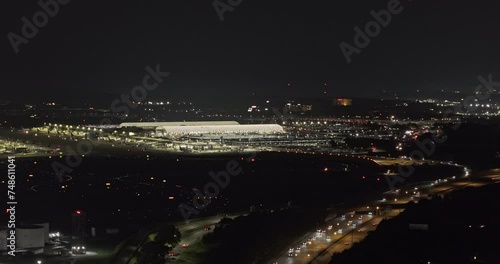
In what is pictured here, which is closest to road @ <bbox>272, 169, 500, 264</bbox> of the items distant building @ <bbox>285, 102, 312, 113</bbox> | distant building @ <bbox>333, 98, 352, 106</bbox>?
distant building @ <bbox>285, 102, 312, 113</bbox>

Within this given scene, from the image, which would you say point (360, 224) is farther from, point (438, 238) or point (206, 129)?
point (206, 129)

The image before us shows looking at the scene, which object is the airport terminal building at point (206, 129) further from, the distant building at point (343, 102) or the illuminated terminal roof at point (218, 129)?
the distant building at point (343, 102)

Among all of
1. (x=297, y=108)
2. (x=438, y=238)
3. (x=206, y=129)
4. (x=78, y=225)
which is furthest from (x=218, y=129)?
(x=438, y=238)

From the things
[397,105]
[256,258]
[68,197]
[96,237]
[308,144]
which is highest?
[397,105]

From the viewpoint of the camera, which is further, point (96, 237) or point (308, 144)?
point (308, 144)

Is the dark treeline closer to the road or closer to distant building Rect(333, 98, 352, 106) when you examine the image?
the road

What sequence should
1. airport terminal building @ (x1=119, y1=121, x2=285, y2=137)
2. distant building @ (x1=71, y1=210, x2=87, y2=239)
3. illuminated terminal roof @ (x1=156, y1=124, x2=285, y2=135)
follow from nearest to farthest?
1. distant building @ (x1=71, y1=210, x2=87, y2=239)
2. airport terminal building @ (x1=119, y1=121, x2=285, y2=137)
3. illuminated terminal roof @ (x1=156, y1=124, x2=285, y2=135)

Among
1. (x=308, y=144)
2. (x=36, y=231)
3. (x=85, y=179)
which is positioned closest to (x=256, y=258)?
(x=36, y=231)

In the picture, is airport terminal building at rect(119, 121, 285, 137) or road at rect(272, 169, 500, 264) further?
airport terminal building at rect(119, 121, 285, 137)

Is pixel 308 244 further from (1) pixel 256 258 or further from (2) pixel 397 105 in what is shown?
(2) pixel 397 105
